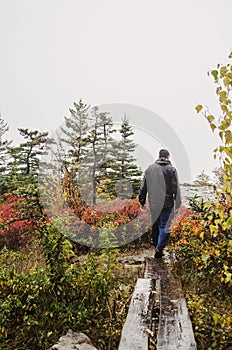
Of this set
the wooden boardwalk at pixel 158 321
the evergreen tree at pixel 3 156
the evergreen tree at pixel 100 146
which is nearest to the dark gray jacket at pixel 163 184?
the wooden boardwalk at pixel 158 321

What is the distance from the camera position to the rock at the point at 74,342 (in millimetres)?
2867

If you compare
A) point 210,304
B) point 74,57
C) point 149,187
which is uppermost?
point 74,57

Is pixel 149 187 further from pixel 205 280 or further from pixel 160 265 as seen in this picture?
pixel 205 280

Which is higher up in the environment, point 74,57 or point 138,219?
point 74,57

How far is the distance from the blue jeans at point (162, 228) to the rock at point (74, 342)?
290 cm

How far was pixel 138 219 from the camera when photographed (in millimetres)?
8750

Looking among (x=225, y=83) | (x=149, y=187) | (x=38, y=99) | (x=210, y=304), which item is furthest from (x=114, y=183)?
(x=38, y=99)

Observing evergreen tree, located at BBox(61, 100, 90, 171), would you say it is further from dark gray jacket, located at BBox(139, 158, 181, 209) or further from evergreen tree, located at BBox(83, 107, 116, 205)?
dark gray jacket, located at BBox(139, 158, 181, 209)

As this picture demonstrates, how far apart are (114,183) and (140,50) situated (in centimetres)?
1201

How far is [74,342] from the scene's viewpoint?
2957 mm

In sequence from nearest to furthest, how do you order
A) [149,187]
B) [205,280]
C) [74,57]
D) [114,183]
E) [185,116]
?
[205,280]
[149,187]
[114,183]
[185,116]
[74,57]

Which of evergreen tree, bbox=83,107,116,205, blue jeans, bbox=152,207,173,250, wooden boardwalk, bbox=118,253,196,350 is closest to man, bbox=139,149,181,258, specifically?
blue jeans, bbox=152,207,173,250

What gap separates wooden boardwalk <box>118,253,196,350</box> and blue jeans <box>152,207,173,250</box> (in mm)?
1554

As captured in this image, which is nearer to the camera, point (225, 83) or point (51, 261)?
point (225, 83)
